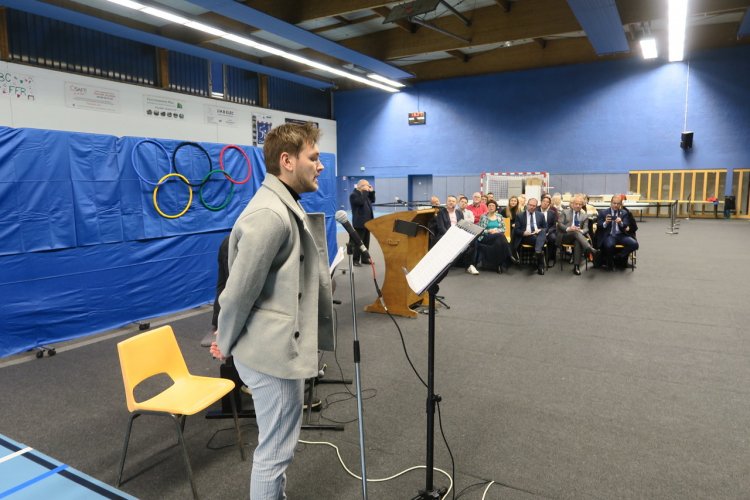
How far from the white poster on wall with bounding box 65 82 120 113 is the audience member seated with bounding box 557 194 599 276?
9.46 m

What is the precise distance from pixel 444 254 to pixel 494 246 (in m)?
5.93

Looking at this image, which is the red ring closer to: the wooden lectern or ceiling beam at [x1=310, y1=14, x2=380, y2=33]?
the wooden lectern

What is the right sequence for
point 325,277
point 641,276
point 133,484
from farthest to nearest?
point 641,276
point 133,484
point 325,277

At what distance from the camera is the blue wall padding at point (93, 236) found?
4.10m

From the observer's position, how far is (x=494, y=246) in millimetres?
7512

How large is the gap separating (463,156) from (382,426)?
13.9 m

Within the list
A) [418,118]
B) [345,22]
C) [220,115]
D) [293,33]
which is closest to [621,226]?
[293,33]

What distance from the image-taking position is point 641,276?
22.3ft

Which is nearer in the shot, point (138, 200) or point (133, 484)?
point (133, 484)

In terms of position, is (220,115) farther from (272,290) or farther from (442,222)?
(272,290)

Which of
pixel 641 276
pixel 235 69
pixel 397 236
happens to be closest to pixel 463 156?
pixel 235 69

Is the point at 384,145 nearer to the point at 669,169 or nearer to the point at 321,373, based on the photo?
the point at 669,169

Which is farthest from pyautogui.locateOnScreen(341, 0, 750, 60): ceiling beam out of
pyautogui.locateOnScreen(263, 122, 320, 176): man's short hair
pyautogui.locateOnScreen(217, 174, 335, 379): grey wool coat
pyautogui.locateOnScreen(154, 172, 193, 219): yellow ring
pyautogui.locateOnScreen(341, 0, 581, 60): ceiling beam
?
pyautogui.locateOnScreen(217, 174, 335, 379): grey wool coat

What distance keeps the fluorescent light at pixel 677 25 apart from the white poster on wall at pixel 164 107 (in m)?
10.5
